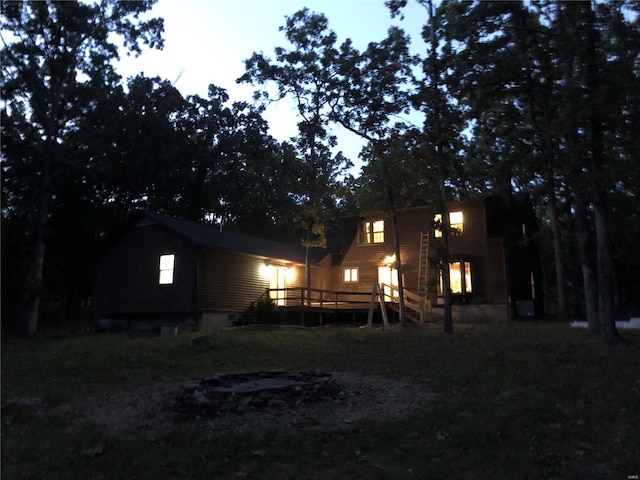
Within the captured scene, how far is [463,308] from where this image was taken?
81.6 feet

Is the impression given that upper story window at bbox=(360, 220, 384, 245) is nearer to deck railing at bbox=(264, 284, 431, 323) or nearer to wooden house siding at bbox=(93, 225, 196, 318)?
deck railing at bbox=(264, 284, 431, 323)

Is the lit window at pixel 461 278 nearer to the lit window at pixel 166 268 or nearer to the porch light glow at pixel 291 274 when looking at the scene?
the porch light glow at pixel 291 274

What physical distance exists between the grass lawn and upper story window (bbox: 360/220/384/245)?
14.7 m

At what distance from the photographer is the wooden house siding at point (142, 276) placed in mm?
23172

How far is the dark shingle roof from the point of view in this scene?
2342 centimetres

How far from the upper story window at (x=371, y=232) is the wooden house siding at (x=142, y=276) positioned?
9102 mm

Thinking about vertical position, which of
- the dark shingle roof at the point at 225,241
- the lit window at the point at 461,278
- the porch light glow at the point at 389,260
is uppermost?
the dark shingle roof at the point at 225,241

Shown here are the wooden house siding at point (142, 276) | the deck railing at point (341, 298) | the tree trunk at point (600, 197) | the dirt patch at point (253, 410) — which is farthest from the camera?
the wooden house siding at point (142, 276)

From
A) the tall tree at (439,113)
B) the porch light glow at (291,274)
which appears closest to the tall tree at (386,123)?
the tall tree at (439,113)

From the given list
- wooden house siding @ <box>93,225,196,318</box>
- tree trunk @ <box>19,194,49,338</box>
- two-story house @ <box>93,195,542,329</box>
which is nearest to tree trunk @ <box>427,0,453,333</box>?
two-story house @ <box>93,195,542,329</box>

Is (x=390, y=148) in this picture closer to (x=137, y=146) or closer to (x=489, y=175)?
(x=489, y=175)

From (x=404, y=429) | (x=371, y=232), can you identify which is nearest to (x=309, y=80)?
(x=371, y=232)

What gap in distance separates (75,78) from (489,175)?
1901 centimetres

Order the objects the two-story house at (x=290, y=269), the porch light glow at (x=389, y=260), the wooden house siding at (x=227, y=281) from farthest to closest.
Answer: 1. the porch light glow at (x=389, y=260)
2. the two-story house at (x=290, y=269)
3. the wooden house siding at (x=227, y=281)
